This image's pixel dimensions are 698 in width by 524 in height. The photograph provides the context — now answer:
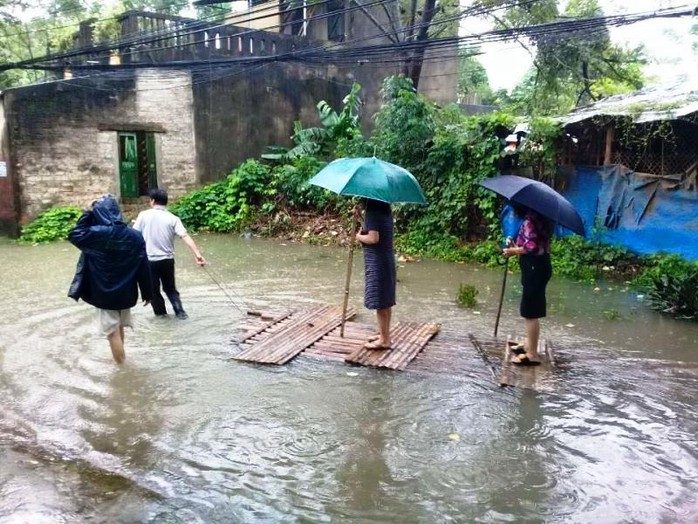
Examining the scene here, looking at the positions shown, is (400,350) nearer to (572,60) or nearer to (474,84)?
(572,60)

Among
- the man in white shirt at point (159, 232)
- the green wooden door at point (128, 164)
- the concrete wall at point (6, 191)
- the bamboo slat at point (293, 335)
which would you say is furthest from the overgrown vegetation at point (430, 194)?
the man in white shirt at point (159, 232)

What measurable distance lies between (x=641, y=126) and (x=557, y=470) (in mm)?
7509

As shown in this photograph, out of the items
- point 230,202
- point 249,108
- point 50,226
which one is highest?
point 249,108

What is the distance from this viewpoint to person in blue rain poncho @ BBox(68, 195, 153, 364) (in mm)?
4969

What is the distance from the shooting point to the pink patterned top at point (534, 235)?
5137 mm

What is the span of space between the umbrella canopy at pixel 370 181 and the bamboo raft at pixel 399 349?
59.4 inches

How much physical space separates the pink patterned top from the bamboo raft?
1085 mm

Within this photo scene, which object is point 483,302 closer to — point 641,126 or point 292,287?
point 292,287

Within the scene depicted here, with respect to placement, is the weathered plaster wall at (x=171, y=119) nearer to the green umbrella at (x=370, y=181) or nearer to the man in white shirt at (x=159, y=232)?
the man in white shirt at (x=159, y=232)

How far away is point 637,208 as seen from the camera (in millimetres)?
9672

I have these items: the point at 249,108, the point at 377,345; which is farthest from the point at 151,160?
the point at 377,345

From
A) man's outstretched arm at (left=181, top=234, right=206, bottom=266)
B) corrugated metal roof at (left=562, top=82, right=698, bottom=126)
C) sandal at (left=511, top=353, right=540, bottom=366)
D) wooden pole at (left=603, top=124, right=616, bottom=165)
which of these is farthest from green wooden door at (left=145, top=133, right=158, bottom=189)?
sandal at (left=511, top=353, right=540, bottom=366)

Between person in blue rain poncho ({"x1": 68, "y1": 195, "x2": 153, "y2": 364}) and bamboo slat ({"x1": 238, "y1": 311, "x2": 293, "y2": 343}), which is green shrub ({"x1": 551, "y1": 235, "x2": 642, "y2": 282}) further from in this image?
person in blue rain poncho ({"x1": 68, "y1": 195, "x2": 153, "y2": 364})

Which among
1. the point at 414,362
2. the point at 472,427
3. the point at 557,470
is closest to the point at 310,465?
the point at 472,427
